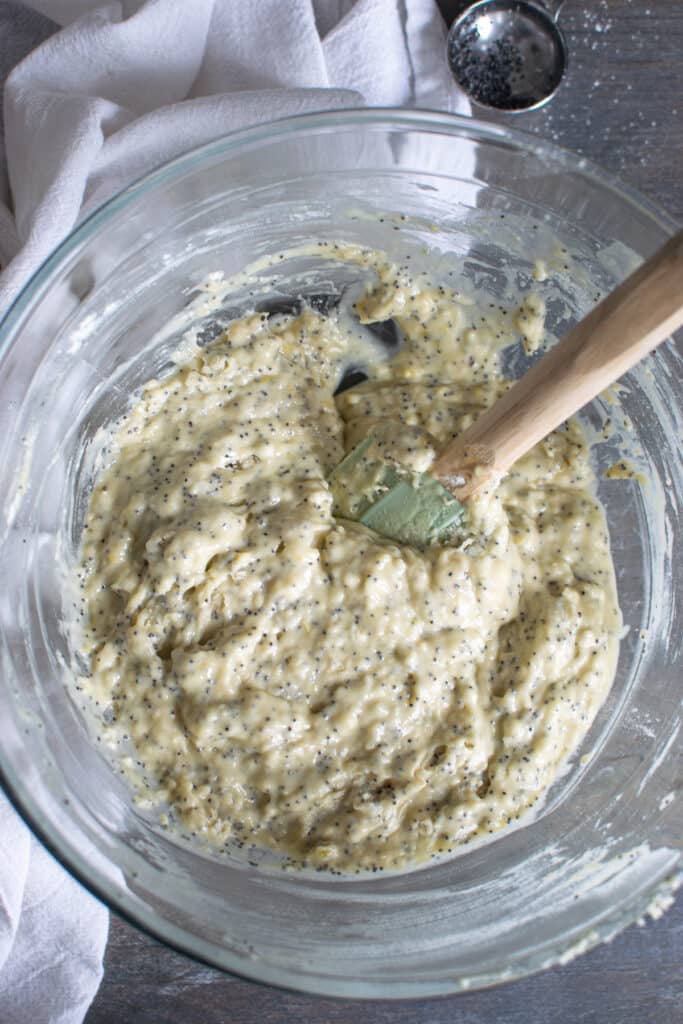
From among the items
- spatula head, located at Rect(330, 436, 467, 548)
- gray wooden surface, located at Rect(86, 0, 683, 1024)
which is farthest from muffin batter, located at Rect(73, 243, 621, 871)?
gray wooden surface, located at Rect(86, 0, 683, 1024)

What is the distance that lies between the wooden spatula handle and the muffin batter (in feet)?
0.38

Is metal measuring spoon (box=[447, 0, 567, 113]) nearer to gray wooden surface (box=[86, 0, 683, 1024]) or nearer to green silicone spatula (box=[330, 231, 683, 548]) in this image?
gray wooden surface (box=[86, 0, 683, 1024])

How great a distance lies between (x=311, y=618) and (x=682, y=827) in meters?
0.71

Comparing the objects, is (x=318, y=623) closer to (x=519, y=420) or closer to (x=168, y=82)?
(x=519, y=420)

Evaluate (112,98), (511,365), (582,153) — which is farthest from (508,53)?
(112,98)

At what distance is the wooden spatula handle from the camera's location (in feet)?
3.67

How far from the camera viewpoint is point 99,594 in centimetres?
166

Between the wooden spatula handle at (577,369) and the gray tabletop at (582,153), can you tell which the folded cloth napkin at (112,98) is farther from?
the wooden spatula handle at (577,369)

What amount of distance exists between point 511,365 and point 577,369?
0.55 meters

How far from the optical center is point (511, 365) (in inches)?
70.9

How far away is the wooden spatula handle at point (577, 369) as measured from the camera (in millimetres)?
1117

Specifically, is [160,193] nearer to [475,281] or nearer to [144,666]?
[475,281]

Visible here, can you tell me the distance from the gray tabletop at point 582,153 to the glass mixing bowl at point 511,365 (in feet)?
1.17

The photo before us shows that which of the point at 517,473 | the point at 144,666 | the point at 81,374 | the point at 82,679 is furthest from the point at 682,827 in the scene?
the point at 81,374
